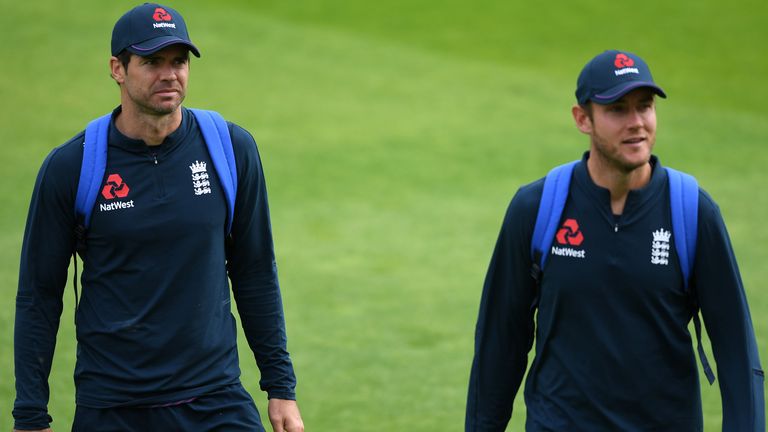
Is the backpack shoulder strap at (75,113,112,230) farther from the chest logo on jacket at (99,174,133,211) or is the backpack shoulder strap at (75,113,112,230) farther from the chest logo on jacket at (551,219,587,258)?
the chest logo on jacket at (551,219,587,258)

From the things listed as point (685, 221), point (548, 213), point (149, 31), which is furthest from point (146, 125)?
point (685, 221)

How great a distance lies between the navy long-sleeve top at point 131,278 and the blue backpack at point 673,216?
126cm

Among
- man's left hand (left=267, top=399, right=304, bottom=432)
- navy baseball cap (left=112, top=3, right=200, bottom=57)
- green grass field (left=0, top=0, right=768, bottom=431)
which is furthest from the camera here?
green grass field (left=0, top=0, right=768, bottom=431)

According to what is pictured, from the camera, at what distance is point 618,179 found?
445cm

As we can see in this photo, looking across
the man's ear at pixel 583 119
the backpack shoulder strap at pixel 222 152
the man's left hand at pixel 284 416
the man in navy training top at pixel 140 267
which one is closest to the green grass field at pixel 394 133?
the man's left hand at pixel 284 416

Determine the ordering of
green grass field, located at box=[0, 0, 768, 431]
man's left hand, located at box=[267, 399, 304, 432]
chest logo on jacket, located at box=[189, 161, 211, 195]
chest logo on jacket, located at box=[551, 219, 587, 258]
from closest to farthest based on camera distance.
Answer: chest logo on jacket, located at box=[551, 219, 587, 258], chest logo on jacket, located at box=[189, 161, 211, 195], man's left hand, located at box=[267, 399, 304, 432], green grass field, located at box=[0, 0, 768, 431]

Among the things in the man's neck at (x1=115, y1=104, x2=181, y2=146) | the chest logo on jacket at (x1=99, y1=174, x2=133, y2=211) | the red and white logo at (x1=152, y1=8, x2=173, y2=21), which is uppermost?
the red and white logo at (x1=152, y1=8, x2=173, y2=21)

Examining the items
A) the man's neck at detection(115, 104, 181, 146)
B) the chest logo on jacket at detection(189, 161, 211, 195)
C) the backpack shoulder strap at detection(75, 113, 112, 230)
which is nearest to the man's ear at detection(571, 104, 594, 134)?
the chest logo on jacket at detection(189, 161, 211, 195)

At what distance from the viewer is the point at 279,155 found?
15.4m

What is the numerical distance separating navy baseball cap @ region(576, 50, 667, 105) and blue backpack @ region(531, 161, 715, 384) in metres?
0.30

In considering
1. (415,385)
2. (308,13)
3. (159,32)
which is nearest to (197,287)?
(159,32)

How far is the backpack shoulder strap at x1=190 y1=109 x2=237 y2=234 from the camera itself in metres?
4.89

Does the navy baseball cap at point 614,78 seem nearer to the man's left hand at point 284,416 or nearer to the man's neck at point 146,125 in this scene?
the man's neck at point 146,125

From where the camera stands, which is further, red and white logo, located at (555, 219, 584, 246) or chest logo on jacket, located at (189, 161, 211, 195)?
chest logo on jacket, located at (189, 161, 211, 195)
